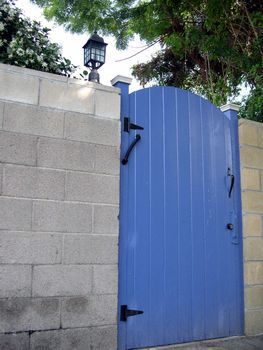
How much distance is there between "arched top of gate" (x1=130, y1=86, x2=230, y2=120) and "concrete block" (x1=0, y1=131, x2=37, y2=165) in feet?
3.56

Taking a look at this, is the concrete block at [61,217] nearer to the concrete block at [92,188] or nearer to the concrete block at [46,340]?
the concrete block at [92,188]

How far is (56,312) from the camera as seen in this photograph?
2900 millimetres

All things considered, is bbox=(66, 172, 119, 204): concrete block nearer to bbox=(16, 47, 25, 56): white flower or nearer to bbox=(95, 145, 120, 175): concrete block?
bbox=(95, 145, 120, 175): concrete block

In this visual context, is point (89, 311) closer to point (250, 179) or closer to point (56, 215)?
point (56, 215)

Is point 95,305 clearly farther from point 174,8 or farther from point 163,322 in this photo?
point 174,8

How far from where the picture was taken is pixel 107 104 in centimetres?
339

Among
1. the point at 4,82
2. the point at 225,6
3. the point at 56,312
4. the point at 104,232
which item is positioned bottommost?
the point at 56,312

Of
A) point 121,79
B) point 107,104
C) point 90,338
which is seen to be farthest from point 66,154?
point 90,338

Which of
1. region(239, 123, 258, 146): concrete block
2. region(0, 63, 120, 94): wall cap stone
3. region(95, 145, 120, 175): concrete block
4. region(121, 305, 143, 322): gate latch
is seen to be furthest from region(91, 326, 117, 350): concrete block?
region(239, 123, 258, 146): concrete block

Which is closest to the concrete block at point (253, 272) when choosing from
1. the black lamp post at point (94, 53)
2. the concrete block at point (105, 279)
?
the concrete block at point (105, 279)

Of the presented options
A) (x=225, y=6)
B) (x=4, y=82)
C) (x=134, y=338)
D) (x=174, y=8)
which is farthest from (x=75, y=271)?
(x=174, y=8)

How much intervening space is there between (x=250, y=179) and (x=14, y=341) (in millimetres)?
2680

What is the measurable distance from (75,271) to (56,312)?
1.04ft

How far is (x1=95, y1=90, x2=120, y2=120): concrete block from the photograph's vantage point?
11.0 feet
